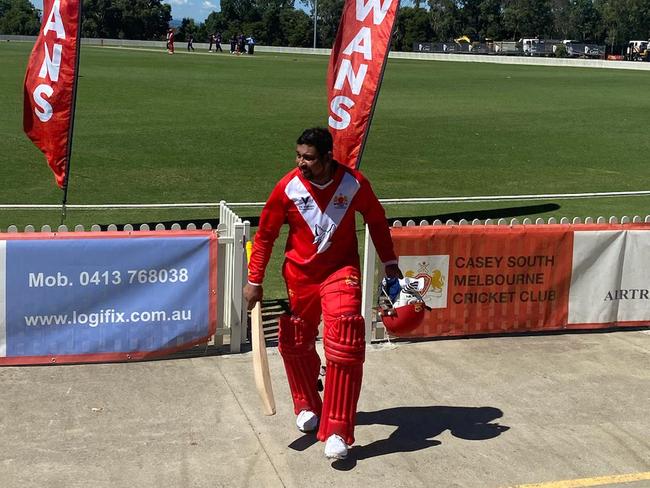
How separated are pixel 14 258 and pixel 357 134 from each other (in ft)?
12.0

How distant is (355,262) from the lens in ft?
19.1

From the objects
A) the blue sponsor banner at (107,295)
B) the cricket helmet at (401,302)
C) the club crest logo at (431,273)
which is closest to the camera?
the cricket helmet at (401,302)

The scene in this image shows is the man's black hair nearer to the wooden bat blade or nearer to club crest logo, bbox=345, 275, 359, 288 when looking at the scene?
club crest logo, bbox=345, 275, 359, 288

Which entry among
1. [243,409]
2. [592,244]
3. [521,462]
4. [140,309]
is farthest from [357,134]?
[521,462]

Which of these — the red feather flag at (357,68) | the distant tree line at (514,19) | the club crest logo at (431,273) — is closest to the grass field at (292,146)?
the red feather flag at (357,68)

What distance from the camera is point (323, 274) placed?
5723mm

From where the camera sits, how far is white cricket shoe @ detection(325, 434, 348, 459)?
5473 millimetres

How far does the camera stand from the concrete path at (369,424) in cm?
543

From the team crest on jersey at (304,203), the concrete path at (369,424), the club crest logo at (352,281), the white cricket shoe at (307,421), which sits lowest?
the concrete path at (369,424)

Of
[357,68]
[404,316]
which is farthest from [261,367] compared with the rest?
[357,68]

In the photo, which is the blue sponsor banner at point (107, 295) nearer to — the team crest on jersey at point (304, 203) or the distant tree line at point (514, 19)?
the team crest on jersey at point (304, 203)

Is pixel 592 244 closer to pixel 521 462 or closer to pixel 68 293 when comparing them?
pixel 521 462

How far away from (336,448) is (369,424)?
2.51 ft

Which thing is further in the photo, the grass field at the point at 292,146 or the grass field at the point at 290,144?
the grass field at the point at 290,144
